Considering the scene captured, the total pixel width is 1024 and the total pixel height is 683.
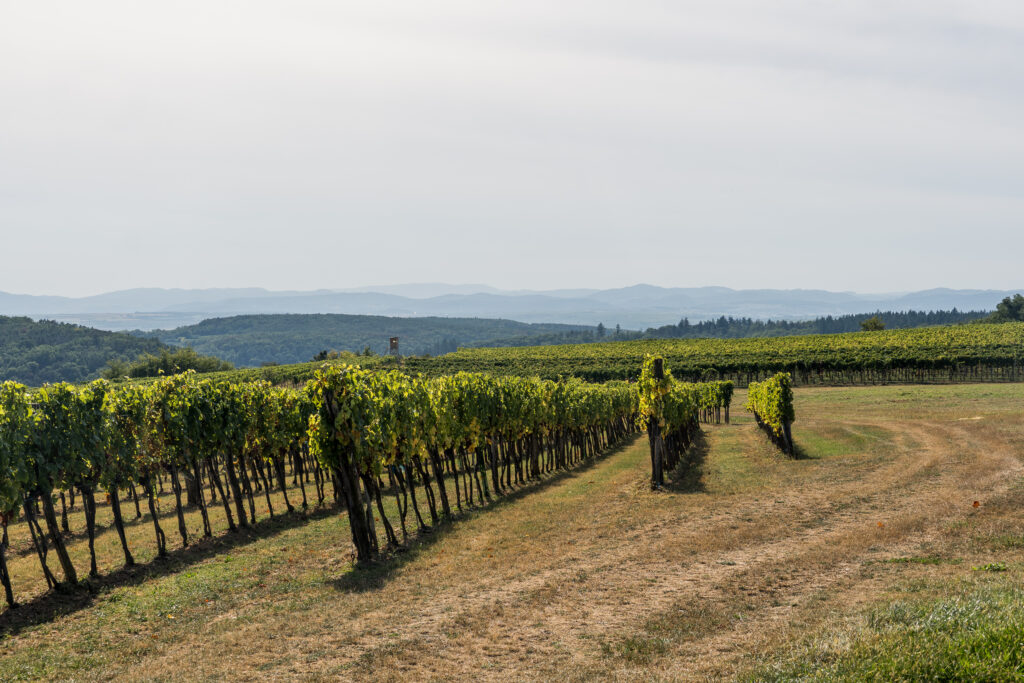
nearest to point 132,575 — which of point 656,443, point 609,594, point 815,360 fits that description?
point 609,594

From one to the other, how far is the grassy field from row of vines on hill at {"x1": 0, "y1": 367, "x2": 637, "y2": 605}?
2.29 m

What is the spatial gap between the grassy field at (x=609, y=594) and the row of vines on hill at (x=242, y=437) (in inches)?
90.1

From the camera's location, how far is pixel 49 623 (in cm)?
2008

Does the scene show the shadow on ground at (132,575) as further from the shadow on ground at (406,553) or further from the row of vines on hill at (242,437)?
the shadow on ground at (406,553)

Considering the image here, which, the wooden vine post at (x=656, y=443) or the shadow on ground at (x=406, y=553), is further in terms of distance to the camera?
the wooden vine post at (x=656, y=443)

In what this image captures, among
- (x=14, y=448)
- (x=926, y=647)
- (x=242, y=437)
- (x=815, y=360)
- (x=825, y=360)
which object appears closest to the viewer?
(x=926, y=647)

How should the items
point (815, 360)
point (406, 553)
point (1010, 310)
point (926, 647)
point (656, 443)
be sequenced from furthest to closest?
point (1010, 310)
point (815, 360)
point (656, 443)
point (406, 553)
point (926, 647)

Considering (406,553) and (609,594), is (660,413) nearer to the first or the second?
(406,553)

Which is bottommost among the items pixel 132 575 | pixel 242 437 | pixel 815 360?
pixel 132 575

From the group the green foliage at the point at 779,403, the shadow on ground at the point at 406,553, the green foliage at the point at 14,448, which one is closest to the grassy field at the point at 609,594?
the shadow on ground at the point at 406,553

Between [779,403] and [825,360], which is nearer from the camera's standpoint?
[779,403]

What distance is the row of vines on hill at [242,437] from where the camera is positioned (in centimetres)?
2267

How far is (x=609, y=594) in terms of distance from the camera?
17.8 meters

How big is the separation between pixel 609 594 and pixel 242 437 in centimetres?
2295
